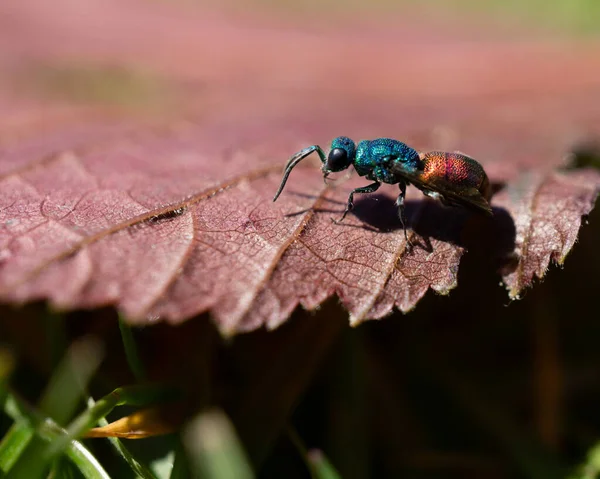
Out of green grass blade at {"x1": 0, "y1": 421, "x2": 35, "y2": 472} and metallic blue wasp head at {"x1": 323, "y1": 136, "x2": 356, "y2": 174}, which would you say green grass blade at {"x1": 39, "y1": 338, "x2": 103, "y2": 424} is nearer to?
green grass blade at {"x1": 0, "y1": 421, "x2": 35, "y2": 472}

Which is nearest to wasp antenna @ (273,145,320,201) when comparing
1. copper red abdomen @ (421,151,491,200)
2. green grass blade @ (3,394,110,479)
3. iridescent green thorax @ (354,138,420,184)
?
iridescent green thorax @ (354,138,420,184)

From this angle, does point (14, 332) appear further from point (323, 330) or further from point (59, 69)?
point (59, 69)

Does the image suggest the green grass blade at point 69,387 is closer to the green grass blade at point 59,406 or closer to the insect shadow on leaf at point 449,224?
the green grass blade at point 59,406

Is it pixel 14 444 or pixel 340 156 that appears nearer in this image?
pixel 14 444

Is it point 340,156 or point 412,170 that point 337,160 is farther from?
point 412,170

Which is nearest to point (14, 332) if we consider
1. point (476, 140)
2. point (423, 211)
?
point (423, 211)

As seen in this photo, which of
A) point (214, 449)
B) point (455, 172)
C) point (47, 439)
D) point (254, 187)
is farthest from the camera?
point (254, 187)

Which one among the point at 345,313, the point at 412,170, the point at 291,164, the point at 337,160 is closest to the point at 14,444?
the point at 345,313
